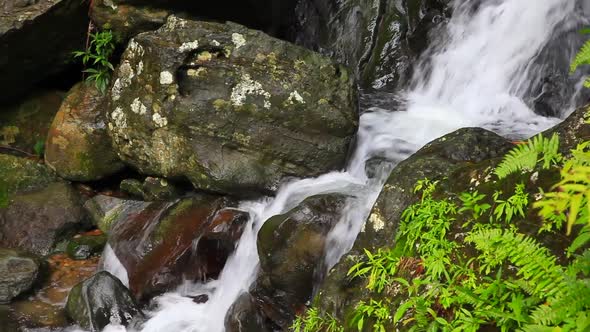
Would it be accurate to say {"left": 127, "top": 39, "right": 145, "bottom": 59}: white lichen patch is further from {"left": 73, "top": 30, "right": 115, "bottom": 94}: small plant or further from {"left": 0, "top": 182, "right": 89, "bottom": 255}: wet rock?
{"left": 0, "top": 182, "right": 89, "bottom": 255}: wet rock

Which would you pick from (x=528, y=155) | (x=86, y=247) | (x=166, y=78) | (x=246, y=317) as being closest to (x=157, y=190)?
(x=86, y=247)

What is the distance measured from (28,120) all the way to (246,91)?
5.03m

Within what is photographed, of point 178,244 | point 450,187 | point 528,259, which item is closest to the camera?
point 528,259

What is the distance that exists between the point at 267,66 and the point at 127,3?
2.92 meters

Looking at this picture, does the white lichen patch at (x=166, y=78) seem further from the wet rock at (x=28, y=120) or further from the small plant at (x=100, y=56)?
the wet rock at (x=28, y=120)

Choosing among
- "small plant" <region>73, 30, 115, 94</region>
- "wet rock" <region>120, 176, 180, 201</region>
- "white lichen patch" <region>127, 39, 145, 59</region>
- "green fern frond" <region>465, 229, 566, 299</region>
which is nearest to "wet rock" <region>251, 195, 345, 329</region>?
"green fern frond" <region>465, 229, 566, 299</region>

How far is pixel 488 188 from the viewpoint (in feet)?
13.7

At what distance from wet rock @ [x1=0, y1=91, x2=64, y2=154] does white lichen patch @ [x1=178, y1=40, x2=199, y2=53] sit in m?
3.94

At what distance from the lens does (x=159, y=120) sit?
7770 mm

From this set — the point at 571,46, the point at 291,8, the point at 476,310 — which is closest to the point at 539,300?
the point at 476,310

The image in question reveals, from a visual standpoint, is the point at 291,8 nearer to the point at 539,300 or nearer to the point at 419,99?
the point at 419,99

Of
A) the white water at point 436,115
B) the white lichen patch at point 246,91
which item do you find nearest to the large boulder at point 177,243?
the white water at point 436,115

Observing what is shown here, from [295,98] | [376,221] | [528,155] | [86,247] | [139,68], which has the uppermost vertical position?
[528,155]

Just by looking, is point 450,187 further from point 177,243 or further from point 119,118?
point 119,118
